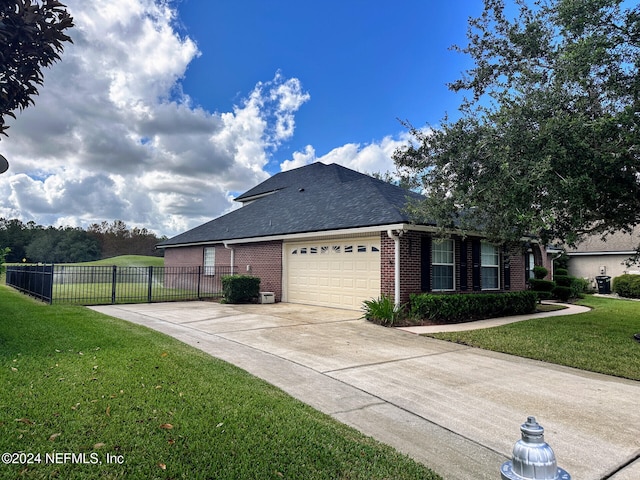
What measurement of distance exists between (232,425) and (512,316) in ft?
37.4

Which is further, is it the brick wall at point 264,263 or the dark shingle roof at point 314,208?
the brick wall at point 264,263

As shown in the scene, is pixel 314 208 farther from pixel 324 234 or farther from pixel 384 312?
pixel 384 312

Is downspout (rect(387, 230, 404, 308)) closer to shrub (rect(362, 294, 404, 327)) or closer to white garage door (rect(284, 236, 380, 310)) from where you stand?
shrub (rect(362, 294, 404, 327))

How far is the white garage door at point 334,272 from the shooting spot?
12281 millimetres

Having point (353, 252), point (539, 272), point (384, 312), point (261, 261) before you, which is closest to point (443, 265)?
point (353, 252)

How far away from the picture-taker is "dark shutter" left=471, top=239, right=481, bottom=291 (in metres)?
13.6

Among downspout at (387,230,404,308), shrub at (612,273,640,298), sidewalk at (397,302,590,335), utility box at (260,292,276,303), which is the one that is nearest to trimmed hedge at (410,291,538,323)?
sidewalk at (397,302,590,335)

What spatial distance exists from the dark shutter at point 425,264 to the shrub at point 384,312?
1350 millimetres

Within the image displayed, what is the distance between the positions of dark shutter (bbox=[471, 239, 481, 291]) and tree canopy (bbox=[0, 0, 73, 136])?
12.6m

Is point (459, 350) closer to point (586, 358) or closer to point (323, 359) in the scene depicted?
point (586, 358)

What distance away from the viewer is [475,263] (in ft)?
44.9

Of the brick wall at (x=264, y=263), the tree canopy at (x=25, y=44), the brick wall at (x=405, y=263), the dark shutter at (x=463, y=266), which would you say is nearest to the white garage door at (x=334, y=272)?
the brick wall at (x=405, y=263)

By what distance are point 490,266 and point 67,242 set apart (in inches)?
2159

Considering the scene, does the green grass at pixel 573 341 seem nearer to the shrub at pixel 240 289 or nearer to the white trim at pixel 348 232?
the white trim at pixel 348 232
